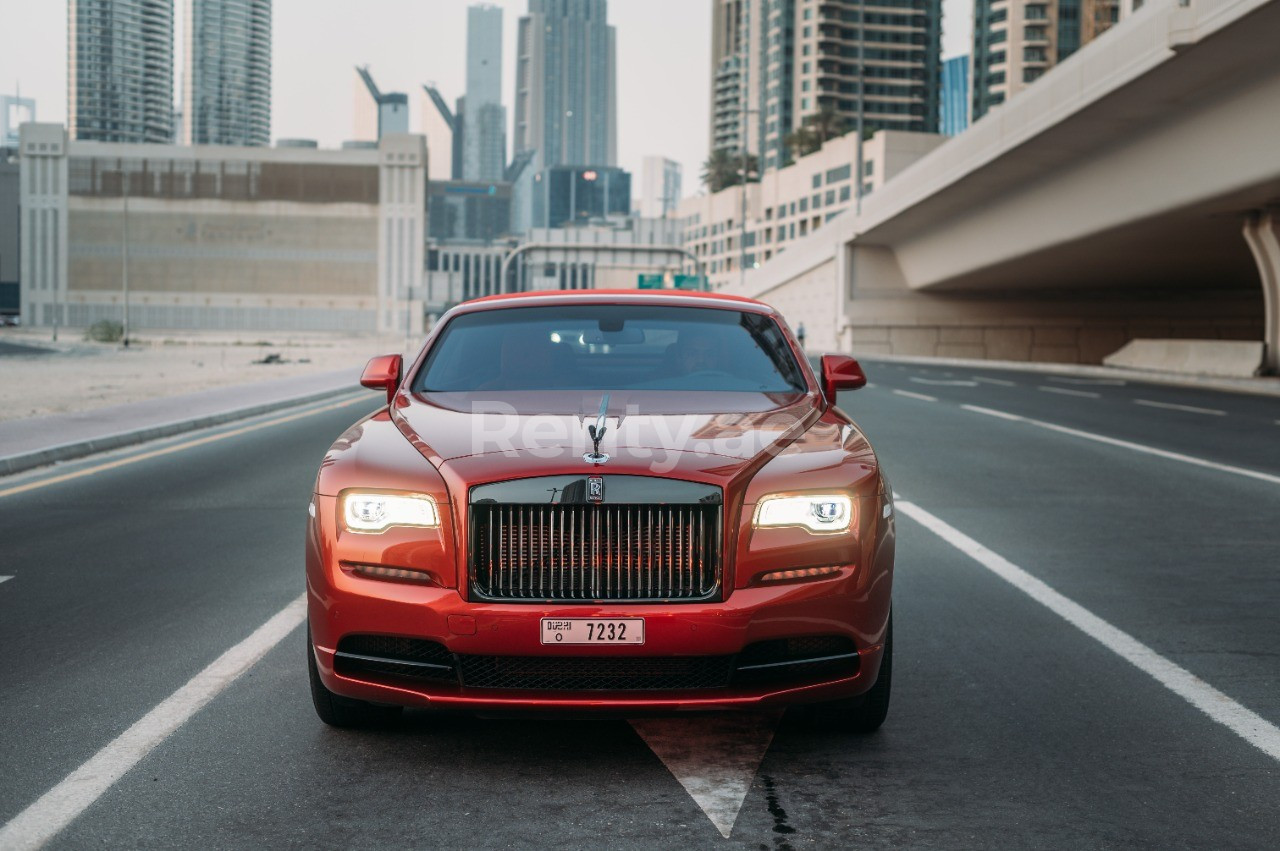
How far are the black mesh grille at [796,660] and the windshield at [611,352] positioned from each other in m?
1.53

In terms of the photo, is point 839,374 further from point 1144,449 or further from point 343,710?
point 1144,449

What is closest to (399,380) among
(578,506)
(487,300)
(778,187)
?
(487,300)

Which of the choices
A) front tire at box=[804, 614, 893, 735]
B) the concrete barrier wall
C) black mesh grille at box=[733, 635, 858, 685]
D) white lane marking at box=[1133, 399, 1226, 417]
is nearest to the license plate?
black mesh grille at box=[733, 635, 858, 685]

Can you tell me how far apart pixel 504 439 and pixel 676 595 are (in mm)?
775

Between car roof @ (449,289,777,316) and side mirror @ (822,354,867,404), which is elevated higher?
car roof @ (449,289,777,316)

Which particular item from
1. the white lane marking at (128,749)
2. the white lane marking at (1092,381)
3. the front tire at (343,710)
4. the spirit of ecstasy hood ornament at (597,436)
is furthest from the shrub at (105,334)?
the spirit of ecstasy hood ornament at (597,436)

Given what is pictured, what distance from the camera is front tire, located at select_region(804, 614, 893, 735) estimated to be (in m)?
4.51

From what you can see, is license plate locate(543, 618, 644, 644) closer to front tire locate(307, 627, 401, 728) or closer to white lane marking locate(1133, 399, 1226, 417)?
front tire locate(307, 627, 401, 728)

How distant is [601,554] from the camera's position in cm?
405

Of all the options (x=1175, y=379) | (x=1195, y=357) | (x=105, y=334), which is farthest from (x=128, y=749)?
(x=105, y=334)

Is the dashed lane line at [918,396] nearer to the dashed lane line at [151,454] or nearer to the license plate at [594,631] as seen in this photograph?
the dashed lane line at [151,454]

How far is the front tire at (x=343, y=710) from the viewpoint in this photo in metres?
4.52

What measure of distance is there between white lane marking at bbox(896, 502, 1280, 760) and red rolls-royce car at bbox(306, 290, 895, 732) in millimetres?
1300

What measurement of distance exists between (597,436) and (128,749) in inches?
70.1
